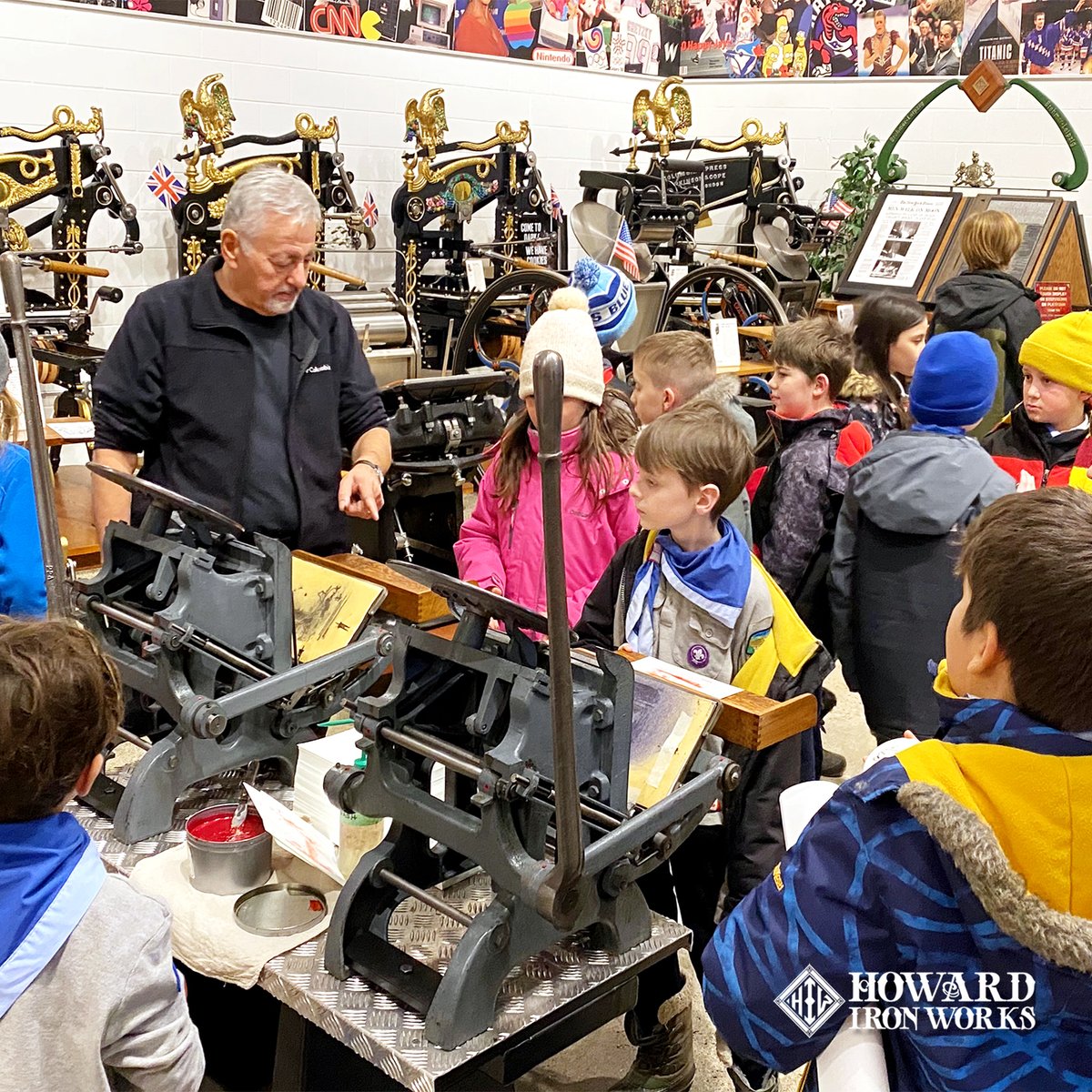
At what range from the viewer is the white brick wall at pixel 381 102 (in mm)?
6156

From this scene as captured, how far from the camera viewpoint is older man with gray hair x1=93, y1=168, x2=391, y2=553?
2.49 metres

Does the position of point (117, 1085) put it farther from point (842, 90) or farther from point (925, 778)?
point (842, 90)

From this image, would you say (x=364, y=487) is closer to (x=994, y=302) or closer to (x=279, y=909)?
(x=279, y=909)

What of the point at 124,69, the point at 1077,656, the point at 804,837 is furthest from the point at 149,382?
the point at 124,69

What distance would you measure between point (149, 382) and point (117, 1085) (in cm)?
156

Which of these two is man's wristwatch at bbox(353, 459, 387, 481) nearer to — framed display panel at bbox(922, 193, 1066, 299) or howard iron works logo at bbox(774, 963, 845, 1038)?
howard iron works logo at bbox(774, 963, 845, 1038)

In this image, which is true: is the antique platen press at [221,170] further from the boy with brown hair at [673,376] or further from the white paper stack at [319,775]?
the white paper stack at [319,775]

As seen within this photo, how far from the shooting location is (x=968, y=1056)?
1.15m

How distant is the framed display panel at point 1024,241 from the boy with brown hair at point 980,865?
4954mm

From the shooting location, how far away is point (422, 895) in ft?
5.09

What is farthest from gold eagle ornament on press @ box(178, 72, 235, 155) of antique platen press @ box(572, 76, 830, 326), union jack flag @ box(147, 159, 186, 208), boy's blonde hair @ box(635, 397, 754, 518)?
boy's blonde hair @ box(635, 397, 754, 518)

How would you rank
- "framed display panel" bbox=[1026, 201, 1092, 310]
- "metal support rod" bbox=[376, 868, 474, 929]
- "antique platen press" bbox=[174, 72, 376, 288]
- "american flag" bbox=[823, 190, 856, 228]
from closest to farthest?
"metal support rod" bbox=[376, 868, 474, 929] → "framed display panel" bbox=[1026, 201, 1092, 310] → "antique platen press" bbox=[174, 72, 376, 288] → "american flag" bbox=[823, 190, 856, 228]

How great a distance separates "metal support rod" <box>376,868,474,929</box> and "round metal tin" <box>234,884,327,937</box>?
14 centimetres

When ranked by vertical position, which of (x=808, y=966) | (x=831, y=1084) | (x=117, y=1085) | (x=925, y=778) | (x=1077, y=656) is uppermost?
(x=1077, y=656)
